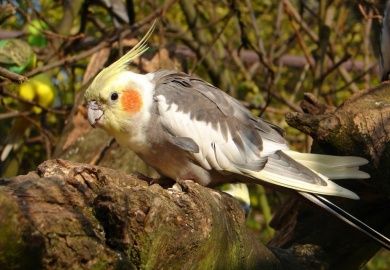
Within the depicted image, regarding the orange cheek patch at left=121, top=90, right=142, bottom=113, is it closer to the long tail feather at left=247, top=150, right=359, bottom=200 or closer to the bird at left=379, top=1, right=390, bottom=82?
the long tail feather at left=247, top=150, right=359, bottom=200

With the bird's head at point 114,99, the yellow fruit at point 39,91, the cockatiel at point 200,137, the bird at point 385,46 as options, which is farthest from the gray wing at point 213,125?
the bird at point 385,46

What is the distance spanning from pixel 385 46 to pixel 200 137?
2552 millimetres

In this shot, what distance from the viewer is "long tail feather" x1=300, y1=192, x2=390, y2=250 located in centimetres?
298

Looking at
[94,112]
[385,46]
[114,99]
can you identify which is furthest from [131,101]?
[385,46]

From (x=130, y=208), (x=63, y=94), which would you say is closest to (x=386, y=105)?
(x=130, y=208)

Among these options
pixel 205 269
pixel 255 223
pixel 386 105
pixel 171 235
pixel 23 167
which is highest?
pixel 386 105

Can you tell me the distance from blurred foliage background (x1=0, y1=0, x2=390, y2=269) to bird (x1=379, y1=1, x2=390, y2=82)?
0.34ft

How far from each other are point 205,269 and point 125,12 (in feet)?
10.3

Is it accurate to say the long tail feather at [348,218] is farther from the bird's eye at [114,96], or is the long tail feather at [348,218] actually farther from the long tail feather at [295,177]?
the bird's eye at [114,96]

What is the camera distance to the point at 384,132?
9.70 ft

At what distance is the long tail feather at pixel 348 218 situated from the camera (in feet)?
9.77

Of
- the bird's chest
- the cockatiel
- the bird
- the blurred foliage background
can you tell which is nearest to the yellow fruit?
the blurred foliage background

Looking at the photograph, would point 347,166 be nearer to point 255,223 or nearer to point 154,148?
point 154,148

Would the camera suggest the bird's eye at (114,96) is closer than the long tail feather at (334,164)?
No
